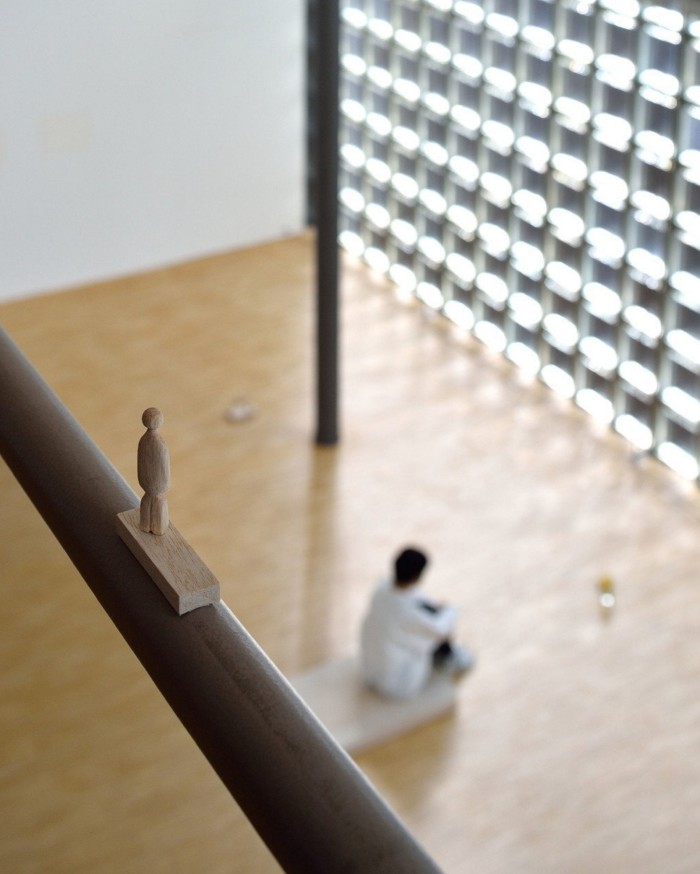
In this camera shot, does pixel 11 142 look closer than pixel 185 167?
Yes

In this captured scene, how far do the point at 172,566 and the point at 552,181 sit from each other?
24.7 feet

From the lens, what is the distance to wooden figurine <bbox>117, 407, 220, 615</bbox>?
1.38m

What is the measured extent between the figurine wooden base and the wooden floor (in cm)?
35

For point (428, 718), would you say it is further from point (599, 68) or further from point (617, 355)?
point (599, 68)

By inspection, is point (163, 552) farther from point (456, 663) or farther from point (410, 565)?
point (456, 663)

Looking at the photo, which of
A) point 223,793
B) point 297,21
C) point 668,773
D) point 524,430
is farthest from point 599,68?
point 223,793

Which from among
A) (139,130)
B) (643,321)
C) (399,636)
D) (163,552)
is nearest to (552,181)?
(643,321)

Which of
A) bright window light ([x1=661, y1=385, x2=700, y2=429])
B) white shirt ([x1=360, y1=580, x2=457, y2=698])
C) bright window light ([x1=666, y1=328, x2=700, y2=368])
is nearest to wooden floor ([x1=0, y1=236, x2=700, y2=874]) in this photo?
white shirt ([x1=360, y1=580, x2=457, y2=698])

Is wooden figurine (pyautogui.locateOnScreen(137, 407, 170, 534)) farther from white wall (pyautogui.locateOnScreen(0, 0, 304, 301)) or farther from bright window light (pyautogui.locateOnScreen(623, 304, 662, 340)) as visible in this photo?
white wall (pyautogui.locateOnScreen(0, 0, 304, 301))

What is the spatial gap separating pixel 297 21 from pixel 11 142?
261 cm

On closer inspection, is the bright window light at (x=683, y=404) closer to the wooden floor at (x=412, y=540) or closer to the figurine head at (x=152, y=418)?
the wooden floor at (x=412, y=540)

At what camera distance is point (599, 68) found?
312 inches

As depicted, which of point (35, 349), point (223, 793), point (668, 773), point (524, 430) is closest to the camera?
point (223, 793)

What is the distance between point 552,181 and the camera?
336 inches
